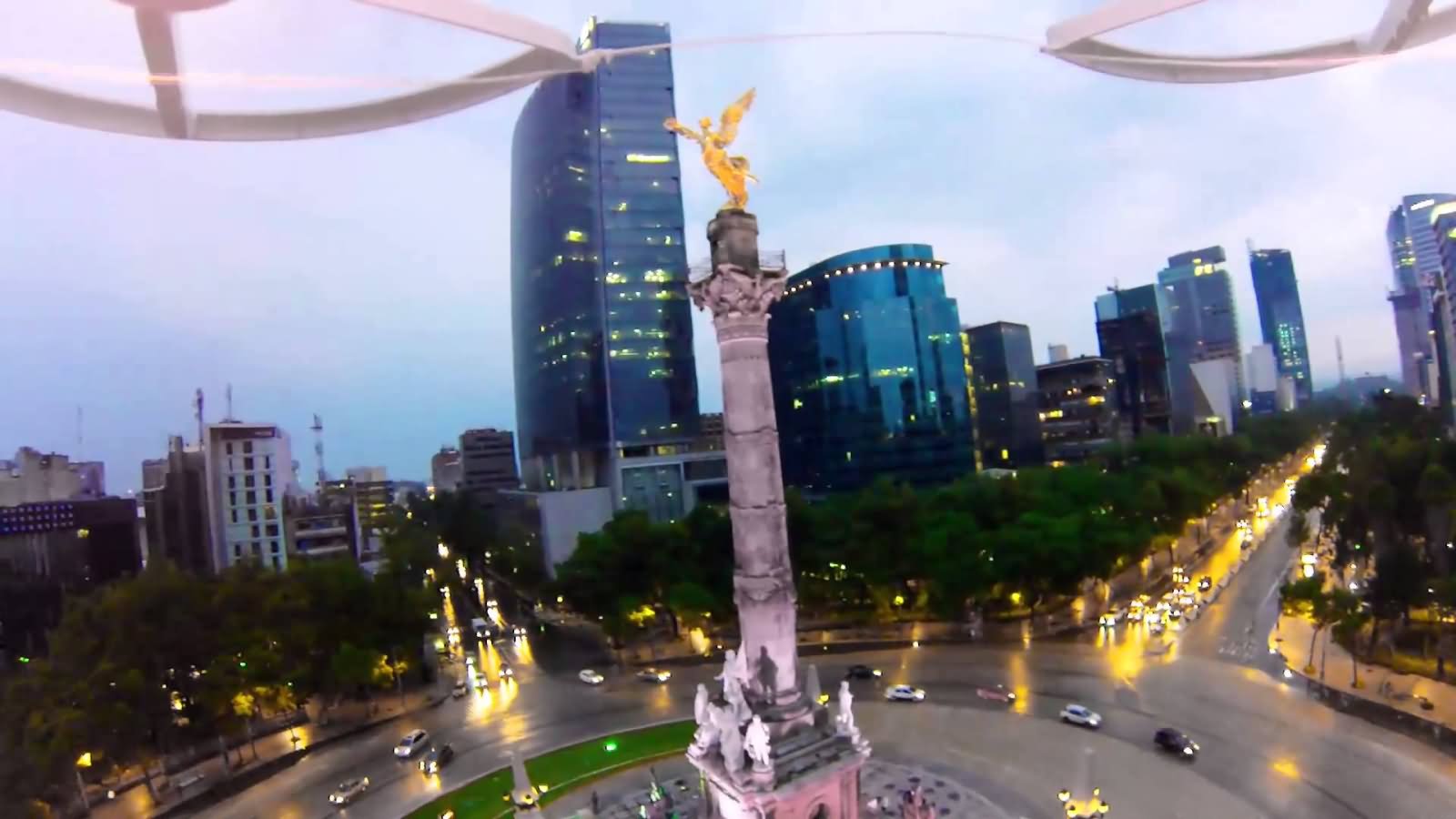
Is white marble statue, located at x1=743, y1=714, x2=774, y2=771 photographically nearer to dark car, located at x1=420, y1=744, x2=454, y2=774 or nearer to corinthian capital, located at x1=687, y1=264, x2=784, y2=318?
corinthian capital, located at x1=687, y1=264, x2=784, y2=318

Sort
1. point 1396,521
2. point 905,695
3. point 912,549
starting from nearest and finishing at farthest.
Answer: point 905,695, point 1396,521, point 912,549

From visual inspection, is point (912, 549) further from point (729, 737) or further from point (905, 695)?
point (729, 737)

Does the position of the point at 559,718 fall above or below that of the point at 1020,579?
below

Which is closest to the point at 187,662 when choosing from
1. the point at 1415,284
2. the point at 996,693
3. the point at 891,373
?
the point at 996,693

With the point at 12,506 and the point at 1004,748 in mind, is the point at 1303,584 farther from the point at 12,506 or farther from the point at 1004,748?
the point at 12,506

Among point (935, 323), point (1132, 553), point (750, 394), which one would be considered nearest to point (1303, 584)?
point (1132, 553)
